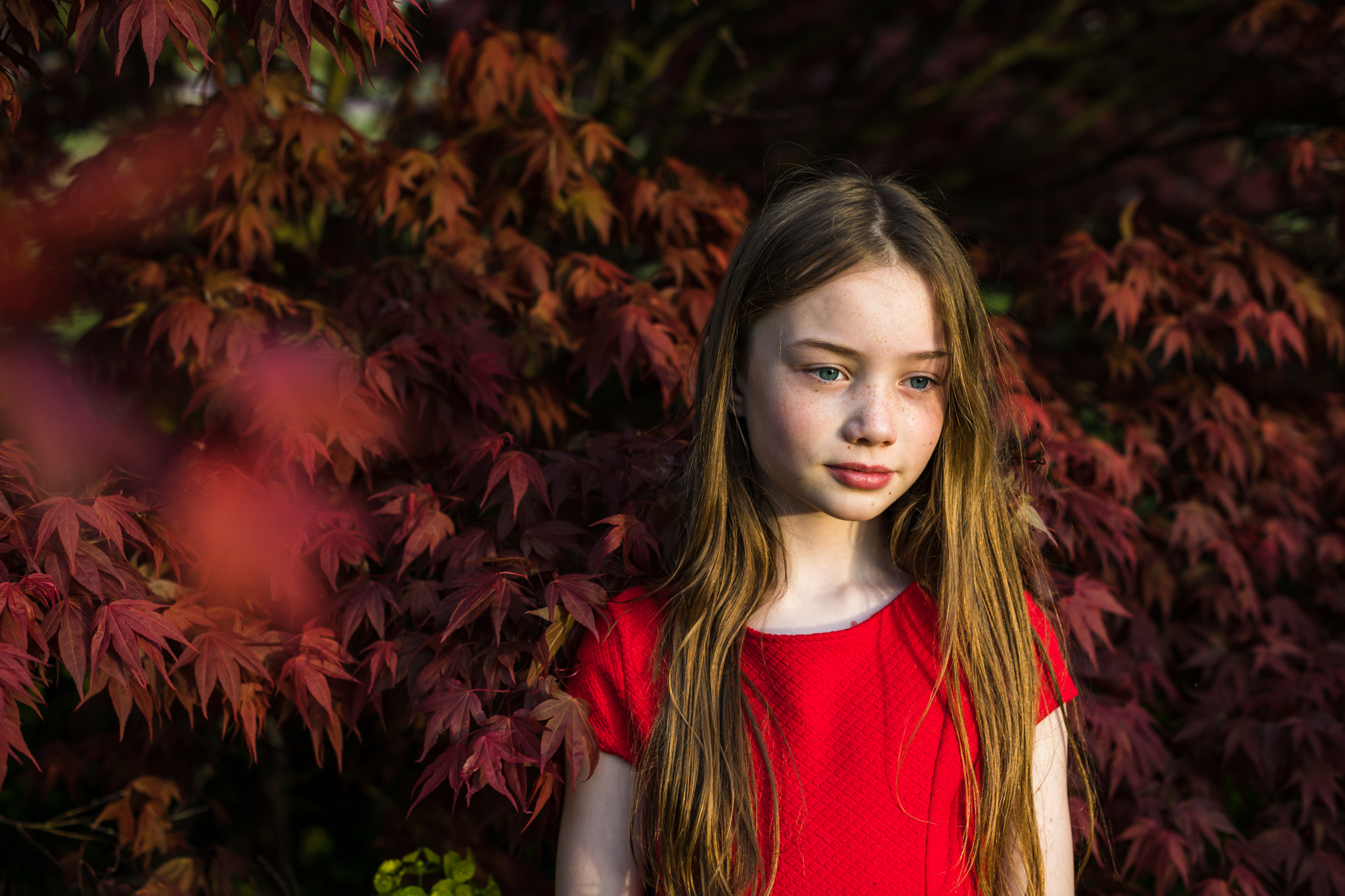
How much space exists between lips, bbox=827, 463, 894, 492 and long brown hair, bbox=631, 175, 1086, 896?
0.25 m

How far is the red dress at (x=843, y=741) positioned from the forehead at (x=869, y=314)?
55 cm

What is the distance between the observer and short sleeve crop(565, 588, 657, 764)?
188 cm

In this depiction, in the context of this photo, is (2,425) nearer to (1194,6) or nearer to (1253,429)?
(1253,429)

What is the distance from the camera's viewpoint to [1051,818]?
1.96m

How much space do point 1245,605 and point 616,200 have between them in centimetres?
213

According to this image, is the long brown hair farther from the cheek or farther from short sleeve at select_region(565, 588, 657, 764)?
the cheek

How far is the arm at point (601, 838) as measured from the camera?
73.3 inches

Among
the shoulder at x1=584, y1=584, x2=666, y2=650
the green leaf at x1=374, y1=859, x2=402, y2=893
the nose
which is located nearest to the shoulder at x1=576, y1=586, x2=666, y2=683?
the shoulder at x1=584, y1=584, x2=666, y2=650

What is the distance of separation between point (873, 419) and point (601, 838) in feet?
2.97

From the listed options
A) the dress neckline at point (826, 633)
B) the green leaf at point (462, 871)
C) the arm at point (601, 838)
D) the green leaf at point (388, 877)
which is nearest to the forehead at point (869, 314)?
the dress neckline at point (826, 633)

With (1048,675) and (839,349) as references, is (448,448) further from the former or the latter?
(1048,675)

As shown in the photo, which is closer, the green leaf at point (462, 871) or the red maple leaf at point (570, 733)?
the red maple leaf at point (570, 733)

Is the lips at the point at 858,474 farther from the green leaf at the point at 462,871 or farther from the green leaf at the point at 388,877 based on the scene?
the green leaf at the point at 388,877

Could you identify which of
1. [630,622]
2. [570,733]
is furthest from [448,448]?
[570,733]
